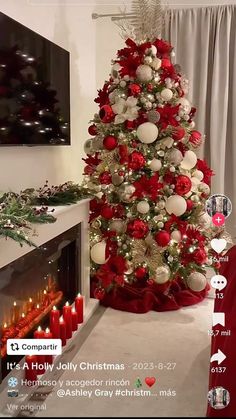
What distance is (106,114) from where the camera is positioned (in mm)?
2293

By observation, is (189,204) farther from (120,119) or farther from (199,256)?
(120,119)

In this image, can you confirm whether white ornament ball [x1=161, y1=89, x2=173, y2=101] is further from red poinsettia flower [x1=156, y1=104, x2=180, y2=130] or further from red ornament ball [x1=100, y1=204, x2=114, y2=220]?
red ornament ball [x1=100, y1=204, x2=114, y2=220]

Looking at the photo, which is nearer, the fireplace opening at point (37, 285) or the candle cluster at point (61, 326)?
the candle cluster at point (61, 326)

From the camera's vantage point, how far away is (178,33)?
3.25 meters

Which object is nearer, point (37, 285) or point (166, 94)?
point (37, 285)

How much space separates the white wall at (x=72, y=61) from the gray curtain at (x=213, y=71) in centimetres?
13

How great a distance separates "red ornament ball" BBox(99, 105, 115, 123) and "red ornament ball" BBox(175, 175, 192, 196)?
1.74 ft

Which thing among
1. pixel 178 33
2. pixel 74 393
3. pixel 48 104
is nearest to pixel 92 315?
pixel 48 104

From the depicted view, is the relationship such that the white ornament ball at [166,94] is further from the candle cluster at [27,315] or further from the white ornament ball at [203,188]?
the candle cluster at [27,315]

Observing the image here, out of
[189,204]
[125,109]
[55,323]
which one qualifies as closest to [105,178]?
[125,109]

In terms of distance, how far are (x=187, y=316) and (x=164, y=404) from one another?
5.00 feet

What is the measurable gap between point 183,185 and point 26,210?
1044mm

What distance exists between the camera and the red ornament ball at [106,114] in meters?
2.29

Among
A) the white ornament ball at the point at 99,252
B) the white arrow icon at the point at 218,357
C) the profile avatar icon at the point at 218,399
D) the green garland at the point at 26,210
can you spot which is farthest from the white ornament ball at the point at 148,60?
the profile avatar icon at the point at 218,399
